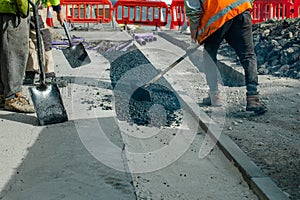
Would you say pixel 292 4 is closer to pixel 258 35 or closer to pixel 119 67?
pixel 258 35

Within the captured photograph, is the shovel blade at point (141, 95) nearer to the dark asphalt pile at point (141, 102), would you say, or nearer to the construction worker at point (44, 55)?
the dark asphalt pile at point (141, 102)

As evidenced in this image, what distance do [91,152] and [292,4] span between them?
36.3 ft

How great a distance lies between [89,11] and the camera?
18.0 metres

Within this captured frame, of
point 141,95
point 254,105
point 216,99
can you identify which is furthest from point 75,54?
point 254,105

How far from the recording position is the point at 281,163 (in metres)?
4.50

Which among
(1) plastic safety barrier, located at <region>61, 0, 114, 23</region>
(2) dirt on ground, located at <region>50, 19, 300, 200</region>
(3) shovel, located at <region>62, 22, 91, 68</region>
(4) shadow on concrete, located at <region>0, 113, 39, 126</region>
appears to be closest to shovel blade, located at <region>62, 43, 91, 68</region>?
(3) shovel, located at <region>62, 22, 91, 68</region>

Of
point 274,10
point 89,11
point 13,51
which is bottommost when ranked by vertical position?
point 89,11

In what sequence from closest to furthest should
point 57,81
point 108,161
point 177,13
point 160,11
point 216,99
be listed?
1. point 108,161
2. point 216,99
3. point 57,81
4. point 160,11
5. point 177,13

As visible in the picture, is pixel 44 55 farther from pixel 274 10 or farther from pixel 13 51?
pixel 274 10

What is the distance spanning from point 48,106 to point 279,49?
5.06 meters

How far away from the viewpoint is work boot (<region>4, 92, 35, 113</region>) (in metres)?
6.01

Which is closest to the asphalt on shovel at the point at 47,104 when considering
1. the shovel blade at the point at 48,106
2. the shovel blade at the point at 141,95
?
the shovel blade at the point at 48,106

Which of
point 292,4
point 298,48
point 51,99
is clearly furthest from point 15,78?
point 292,4

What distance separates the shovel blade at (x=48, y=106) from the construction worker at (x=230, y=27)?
1893 millimetres
